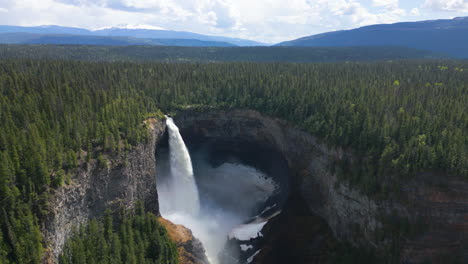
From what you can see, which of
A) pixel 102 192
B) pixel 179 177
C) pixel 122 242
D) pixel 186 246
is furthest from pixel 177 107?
pixel 122 242

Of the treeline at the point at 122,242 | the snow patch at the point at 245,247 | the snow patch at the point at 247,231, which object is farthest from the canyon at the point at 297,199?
the treeline at the point at 122,242

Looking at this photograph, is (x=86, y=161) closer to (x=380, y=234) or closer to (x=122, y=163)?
(x=122, y=163)

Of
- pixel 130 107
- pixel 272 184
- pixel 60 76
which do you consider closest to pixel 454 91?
pixel 272 184

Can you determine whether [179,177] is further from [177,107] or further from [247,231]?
[247,231]

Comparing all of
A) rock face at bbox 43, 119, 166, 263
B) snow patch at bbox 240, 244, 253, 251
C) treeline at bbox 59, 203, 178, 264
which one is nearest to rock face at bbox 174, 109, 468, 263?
snow patch at bbox 240, 244, 253, 251

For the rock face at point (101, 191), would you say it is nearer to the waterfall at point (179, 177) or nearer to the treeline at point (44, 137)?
the treeline at point (44, 137)

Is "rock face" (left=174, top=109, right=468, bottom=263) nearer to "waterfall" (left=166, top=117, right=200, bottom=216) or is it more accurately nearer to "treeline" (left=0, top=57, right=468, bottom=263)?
"treeline" (left=0, top=57, right=468, bottom=263)
